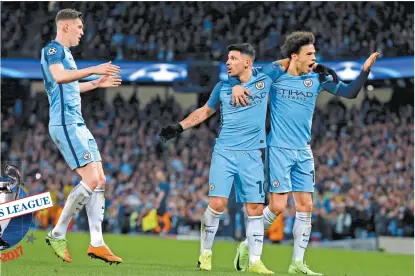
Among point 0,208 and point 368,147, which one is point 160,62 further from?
point 0,208

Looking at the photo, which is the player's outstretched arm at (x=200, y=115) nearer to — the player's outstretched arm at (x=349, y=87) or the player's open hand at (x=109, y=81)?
the player's open hand at (x=109, y=81)

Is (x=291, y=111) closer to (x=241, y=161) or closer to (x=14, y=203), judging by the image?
(x=241, y=161)

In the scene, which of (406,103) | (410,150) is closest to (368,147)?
(410,150)

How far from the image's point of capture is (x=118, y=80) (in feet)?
31.9

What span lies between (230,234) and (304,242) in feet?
40.4

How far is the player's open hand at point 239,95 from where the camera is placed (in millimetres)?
9648

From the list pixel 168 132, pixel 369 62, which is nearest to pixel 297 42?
pixel 369 62

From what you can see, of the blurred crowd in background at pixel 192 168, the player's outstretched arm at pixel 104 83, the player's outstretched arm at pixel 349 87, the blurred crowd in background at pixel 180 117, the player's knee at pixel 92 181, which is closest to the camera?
the player's knee at pixel 92 181

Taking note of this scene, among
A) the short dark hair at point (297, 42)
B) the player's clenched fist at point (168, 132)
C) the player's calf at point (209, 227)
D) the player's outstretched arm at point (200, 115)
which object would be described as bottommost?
the player's calf at point (209, 227)

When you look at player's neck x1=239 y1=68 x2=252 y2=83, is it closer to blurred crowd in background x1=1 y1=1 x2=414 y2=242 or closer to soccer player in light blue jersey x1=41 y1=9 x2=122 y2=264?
→ soccer player in light blue jersey x1=41 y1=9 x2=122 y2=264

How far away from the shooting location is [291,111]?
1012cm

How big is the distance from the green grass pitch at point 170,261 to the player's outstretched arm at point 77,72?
198 centimetres

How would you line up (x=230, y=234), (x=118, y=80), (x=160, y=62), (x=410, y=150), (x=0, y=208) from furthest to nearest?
(x=160, y=62) → (x=410, y=150) → (x=230, y=234) → (x=118, y=80) → (x=0, y=208)

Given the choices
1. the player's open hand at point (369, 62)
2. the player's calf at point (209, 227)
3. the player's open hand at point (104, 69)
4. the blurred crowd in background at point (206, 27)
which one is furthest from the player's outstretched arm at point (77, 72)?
the blurred crowd in background at point (206, 27)
